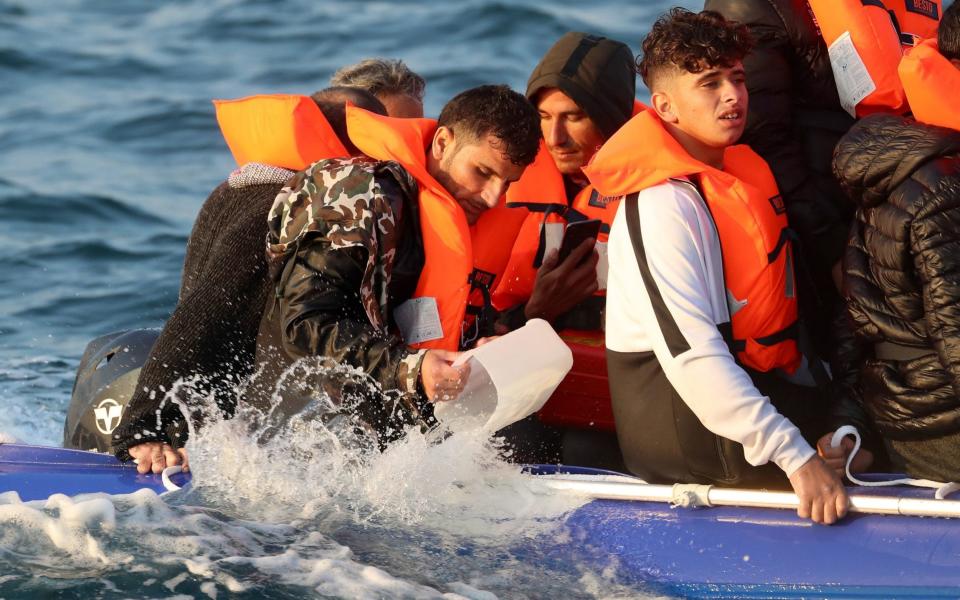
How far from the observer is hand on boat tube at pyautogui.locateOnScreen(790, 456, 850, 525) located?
3.26 meters

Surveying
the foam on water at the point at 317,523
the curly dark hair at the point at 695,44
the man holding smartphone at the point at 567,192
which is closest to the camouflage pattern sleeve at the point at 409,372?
the foam on water at the point at 317,523

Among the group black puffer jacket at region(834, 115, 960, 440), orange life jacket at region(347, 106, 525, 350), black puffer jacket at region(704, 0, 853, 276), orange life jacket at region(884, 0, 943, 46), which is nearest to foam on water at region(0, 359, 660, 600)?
orange life jacket at region(347, 106, 525, 350)

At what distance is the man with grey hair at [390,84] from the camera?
200 inches

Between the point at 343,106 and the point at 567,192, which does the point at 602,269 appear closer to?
the point at 567,192

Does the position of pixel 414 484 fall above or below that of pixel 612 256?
below

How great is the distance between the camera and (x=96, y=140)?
9734 millimetres

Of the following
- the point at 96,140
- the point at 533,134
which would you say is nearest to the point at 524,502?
the point at 533,134

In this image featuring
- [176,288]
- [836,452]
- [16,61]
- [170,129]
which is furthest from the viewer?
[16,61]

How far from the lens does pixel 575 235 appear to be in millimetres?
4148

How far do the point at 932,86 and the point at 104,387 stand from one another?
9.15 feet

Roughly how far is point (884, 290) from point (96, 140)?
7452 millimetres

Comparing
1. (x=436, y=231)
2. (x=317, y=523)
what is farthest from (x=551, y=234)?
(x=317, y=523)

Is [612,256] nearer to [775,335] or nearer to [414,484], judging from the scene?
[775,335]

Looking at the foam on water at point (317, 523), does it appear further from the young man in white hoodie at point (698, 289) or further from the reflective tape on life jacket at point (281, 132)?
the reflective tape on life jacket at point (281, 132)
